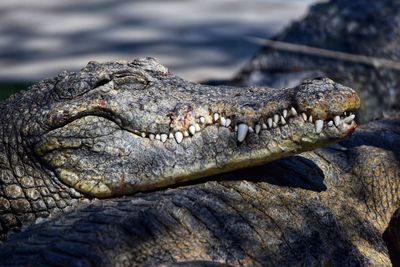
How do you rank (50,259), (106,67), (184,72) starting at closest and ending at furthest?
(50,259) → (106,67) → (184,72)

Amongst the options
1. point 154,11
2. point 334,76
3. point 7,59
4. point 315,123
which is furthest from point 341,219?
point 154,11

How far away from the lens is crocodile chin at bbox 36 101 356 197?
178 inches

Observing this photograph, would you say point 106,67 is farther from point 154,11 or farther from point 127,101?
point 154,11

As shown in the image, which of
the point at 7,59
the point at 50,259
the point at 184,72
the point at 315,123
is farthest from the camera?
the point at 7,59

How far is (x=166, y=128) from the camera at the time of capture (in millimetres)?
4641

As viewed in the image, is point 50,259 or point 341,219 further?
point 341,219

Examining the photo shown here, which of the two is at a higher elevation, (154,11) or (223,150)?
(223,150)

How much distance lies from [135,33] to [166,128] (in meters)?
8.64

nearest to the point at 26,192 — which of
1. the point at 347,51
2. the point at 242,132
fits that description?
the point at 242,132

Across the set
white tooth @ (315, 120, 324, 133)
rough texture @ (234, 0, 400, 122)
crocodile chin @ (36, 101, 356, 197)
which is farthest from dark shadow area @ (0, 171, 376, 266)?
rough texture @ (234, 0, 400, 122)

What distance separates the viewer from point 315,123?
4.50m

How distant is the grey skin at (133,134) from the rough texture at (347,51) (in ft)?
11.5

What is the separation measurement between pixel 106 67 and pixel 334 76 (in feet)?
12.3

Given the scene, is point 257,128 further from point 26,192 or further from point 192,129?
point 26,192
